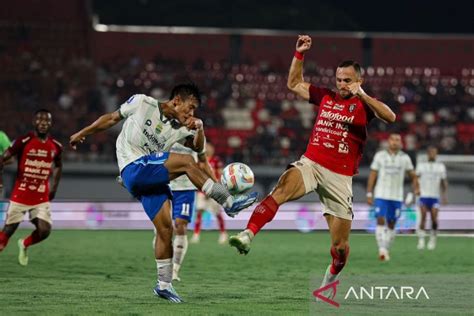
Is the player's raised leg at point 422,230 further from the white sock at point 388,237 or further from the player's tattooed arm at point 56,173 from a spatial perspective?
the player's tattooed arm at point 56,173

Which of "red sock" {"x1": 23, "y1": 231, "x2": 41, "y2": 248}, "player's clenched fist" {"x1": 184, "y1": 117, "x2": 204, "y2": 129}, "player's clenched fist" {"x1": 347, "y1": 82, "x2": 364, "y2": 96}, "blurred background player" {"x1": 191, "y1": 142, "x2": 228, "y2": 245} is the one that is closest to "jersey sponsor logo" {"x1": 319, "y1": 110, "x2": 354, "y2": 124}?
"player's clenched fist" {"x1": 347, "y1": 82, "x2": 364, "y2": 96}

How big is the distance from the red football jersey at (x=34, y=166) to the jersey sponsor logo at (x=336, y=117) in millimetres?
6056

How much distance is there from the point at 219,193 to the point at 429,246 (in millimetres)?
13193

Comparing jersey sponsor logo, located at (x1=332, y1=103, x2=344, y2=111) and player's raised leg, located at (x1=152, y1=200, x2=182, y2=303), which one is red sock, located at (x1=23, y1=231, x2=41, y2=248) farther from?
→ jersey sponsor logo, located at (x1=332, y1=103, x2=344, y2=111)

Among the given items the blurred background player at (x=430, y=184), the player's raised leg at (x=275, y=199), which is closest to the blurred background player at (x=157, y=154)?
the player's raised leg at (x=275, y=199)

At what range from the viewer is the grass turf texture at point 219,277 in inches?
385

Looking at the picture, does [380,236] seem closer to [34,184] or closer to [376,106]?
[34,184]

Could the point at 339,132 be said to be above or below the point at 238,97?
below

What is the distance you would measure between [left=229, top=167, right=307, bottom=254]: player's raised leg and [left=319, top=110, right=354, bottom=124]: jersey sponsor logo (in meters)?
0.68

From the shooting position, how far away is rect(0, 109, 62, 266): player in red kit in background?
15.0m

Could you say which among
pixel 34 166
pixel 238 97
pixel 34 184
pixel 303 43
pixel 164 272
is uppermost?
pixel 238 97

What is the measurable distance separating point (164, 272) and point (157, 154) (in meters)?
1.21

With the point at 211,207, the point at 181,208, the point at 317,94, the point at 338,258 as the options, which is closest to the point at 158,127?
the point at 317,94

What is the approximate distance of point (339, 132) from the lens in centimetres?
1029
